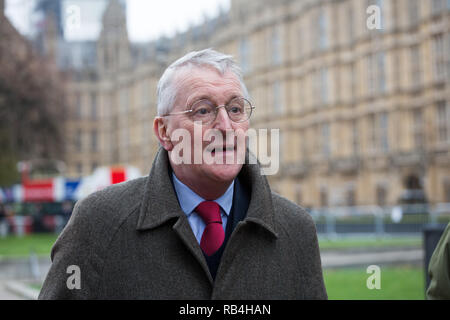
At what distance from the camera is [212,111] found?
2.27 meters

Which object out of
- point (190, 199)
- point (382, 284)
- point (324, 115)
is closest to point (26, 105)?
point (324, 115)

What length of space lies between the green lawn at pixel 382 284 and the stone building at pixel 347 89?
19.7 m

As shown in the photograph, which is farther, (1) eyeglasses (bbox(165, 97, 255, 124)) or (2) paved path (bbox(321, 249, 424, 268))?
(2) paved path (bbox(321, 249, 424, 268))

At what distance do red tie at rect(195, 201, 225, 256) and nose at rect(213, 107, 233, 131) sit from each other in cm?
27

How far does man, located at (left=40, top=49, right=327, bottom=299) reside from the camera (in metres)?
2.17

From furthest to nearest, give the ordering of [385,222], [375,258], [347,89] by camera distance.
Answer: [347,89] → [385,222] → [375,258]

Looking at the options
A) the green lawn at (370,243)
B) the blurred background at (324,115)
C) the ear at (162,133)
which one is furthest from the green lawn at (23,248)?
the ear at (162,133)

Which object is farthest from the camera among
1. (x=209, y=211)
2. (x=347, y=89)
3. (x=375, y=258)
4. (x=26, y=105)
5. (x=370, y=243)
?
(x=347, y=89)

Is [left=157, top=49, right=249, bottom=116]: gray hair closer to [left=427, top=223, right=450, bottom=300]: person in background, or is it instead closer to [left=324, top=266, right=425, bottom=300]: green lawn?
[left=427, top=223, right=450, bottom=300]: person in background

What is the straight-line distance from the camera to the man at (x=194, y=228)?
7.11ft

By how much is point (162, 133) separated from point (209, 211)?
315 mm

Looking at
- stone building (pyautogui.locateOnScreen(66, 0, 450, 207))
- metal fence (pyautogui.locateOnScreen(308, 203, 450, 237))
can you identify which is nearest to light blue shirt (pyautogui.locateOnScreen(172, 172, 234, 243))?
metal fence (pyautogui.locateOnScreen(308, 203, 450, 237))

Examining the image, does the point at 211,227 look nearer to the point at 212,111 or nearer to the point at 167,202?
the point at 167,202

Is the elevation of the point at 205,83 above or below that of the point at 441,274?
above
